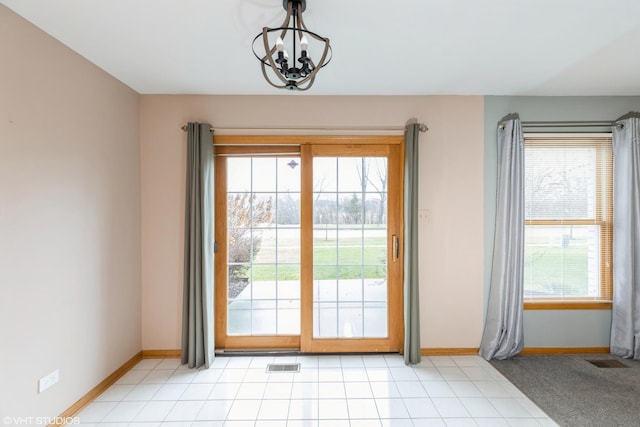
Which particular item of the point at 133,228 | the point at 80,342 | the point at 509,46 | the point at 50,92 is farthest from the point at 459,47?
the point at 80,342

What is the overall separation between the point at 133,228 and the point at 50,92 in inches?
51.8

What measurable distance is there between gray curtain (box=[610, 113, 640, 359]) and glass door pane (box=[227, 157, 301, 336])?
3.10 m

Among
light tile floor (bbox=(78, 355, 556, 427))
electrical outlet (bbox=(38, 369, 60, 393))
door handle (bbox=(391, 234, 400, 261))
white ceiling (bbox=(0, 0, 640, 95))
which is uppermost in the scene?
white ceiling (bbox=(0, 0, 640, 95))

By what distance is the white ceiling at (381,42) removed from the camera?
A: 6.01 feet

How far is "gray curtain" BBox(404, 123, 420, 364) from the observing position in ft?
10.00

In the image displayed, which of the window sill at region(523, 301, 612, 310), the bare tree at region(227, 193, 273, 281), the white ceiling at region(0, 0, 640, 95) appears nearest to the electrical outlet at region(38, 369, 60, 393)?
the bare tree at region(227, 193, 273, 281)

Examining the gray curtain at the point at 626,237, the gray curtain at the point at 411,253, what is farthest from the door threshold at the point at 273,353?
the gray curtain at the point at 626,237

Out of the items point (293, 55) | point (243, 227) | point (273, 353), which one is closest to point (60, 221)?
point (243, 227)

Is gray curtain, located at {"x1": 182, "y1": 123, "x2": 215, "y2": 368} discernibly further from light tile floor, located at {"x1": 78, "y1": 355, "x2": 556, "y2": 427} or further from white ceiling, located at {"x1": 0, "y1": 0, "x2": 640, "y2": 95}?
white ceiling, located at {"x1": 0, "y1": 0, "x2": 640, "y2": 95}

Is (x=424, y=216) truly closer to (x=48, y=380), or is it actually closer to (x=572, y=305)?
(x=572, y=305)

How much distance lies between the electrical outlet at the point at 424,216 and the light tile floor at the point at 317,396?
1.34 m

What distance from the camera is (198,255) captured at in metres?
3.00

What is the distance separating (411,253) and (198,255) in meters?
1.98

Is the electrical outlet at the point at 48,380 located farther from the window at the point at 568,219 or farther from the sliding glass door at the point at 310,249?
the window at the point at 568,219
